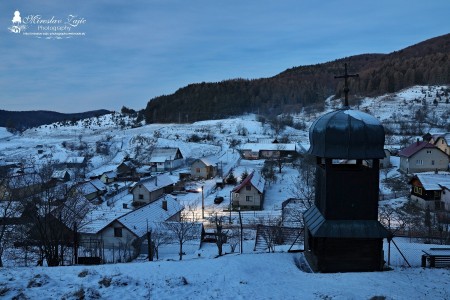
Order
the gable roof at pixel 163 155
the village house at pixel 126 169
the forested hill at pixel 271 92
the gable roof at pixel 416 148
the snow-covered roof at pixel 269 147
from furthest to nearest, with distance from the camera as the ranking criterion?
the forested hill at pixel 271 92
the snow-covered roof at pixel 269 147
the gable roof at pixel 163 155
the village house at pixel 126 169
the gable roof at pixel 416 148

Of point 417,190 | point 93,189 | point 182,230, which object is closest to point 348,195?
point 182,230

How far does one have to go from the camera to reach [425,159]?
45.8 m

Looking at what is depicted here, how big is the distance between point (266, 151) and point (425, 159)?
2810 cm

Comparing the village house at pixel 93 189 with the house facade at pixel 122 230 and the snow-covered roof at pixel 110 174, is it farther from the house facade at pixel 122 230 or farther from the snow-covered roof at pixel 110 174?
the house facade at pixel 122 230

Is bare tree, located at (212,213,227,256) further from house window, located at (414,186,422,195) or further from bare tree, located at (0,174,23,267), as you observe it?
house window, located at (414,186,422,195)

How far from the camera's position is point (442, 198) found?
32.2 metres

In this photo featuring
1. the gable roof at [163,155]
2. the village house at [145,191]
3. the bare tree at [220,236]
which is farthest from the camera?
the gable roof at [163,155]

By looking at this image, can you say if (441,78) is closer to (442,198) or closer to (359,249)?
(442,198)

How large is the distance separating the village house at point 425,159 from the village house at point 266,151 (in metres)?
22.2

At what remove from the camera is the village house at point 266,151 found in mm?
66062

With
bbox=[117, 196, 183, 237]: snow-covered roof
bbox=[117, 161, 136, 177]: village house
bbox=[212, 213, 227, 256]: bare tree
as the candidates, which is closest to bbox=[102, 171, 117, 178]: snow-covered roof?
bbox=[117, 161, 136, 177]: village house

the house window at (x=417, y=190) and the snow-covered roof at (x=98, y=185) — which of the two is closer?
the house window at (x=417, y=190)

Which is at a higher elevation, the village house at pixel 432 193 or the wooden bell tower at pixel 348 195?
the wooden bell tower at pixel 348 195

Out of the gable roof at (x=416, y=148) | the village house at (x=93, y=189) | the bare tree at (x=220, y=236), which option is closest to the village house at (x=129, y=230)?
the bare tree at (x=220, y=236)
